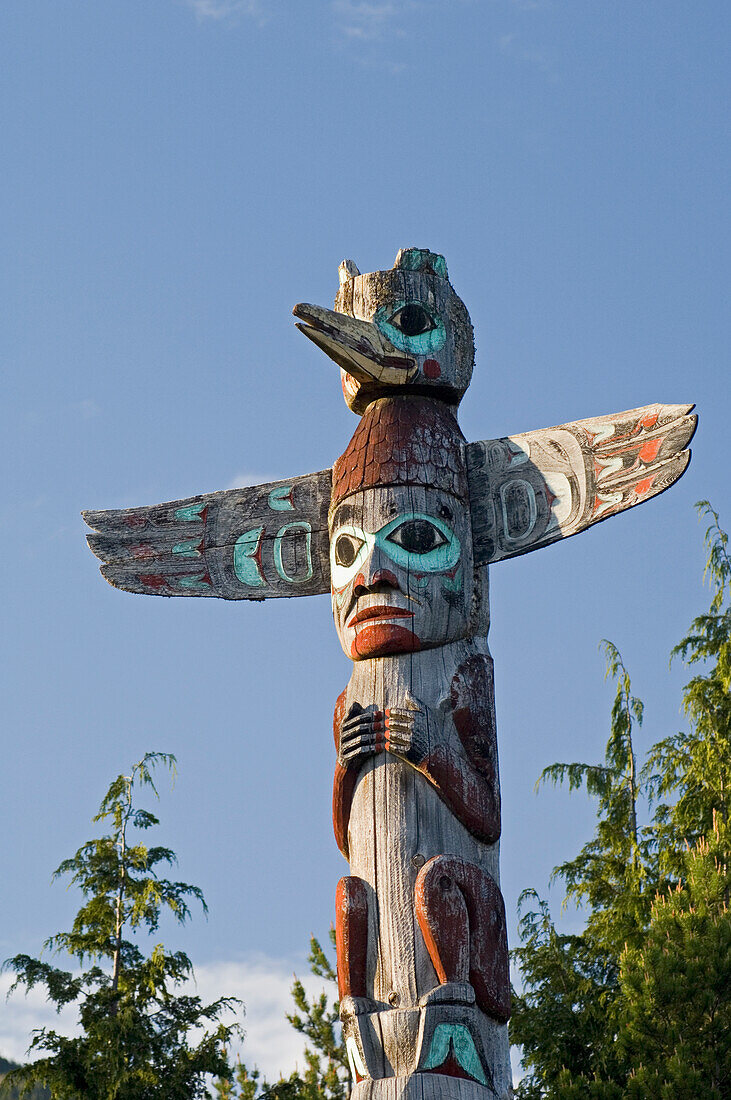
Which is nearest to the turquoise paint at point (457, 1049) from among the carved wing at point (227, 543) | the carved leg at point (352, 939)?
the carved leg at point (352, 939)

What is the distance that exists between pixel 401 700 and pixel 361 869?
0.84 meters

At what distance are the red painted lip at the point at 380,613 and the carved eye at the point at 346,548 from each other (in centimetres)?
32

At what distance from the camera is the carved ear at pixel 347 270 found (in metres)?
8.88

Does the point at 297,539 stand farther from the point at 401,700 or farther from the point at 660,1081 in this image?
the point at 660,1081

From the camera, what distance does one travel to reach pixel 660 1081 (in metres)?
10.1

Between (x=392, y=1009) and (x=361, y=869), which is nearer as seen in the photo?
(x=392, y=1009)

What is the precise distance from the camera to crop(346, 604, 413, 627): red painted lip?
7602 millimetres

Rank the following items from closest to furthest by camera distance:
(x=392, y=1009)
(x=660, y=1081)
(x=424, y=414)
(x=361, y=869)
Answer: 1. (x=392, y=1009)
2. (x=361, y=869)
3. (x=424, y=414)
4. (x=660, y=1081)

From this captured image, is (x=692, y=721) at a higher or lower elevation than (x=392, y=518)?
higher

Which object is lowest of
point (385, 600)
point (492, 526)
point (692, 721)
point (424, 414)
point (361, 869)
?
point (361, 869)

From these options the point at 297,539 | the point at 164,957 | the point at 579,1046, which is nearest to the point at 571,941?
the point at 579,1046

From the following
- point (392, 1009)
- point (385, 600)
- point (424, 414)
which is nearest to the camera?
point (392, 1009)

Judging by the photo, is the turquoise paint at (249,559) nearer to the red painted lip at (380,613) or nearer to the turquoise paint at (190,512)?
the turquoise paint at (190,512)

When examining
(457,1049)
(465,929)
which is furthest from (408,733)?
(457,1049)
